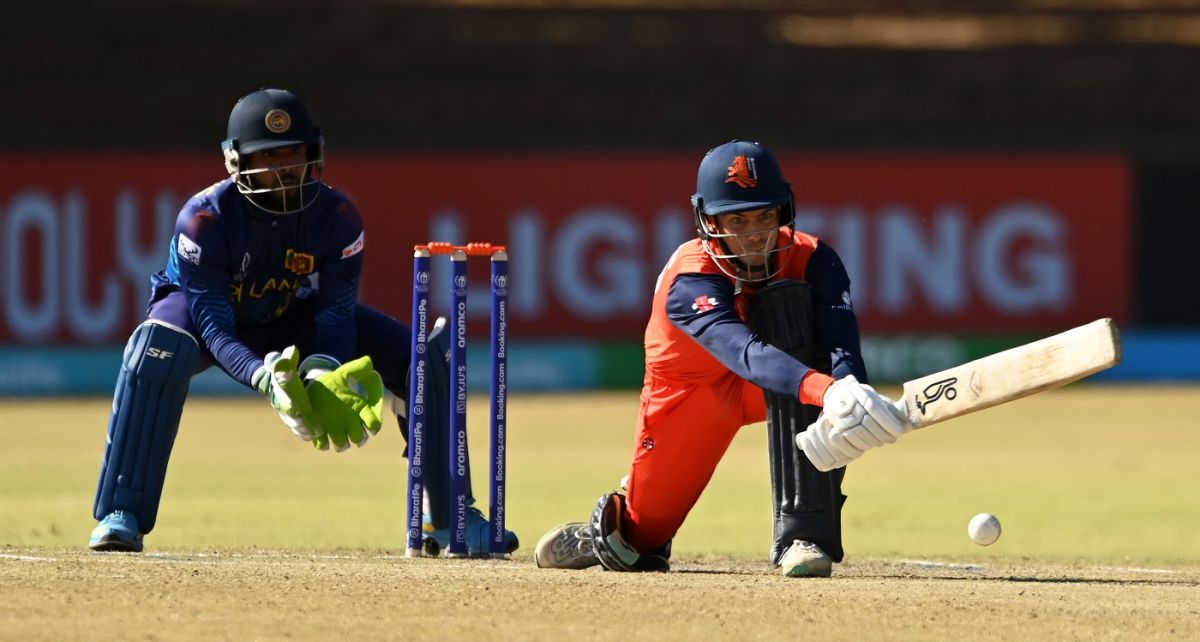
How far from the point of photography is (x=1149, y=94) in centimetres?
2091

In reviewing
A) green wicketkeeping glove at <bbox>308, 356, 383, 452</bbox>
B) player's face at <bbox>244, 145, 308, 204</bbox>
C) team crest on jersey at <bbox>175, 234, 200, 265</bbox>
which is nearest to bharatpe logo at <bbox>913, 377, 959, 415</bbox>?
green wicketkeeping glove at <bbox>308, 356, 383, 452</bbox>

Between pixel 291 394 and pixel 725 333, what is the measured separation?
139 centimetres

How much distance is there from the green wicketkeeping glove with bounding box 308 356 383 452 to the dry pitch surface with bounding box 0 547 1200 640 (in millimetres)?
426

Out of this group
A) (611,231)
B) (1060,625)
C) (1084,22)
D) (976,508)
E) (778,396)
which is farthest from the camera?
(1084,22)

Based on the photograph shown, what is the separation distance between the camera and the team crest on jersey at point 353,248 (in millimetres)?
6527

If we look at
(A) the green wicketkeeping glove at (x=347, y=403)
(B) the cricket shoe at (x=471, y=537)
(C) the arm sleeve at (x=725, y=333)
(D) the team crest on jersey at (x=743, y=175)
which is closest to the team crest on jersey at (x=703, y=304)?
(C) the arm sleeve at (x=725, y=333)

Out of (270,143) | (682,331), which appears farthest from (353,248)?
(682,331)

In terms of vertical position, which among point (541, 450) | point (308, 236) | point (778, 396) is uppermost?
point (308, 236)

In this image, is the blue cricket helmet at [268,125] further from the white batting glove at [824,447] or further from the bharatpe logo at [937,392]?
the bharatpe logo at [937,392]

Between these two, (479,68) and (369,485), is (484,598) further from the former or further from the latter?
(479,68)

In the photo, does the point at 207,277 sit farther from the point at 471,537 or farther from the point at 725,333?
the point at 725,333

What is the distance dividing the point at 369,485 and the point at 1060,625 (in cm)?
573

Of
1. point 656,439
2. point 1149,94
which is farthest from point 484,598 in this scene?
point 1149,94

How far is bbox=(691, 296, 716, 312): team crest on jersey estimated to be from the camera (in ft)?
18.5
